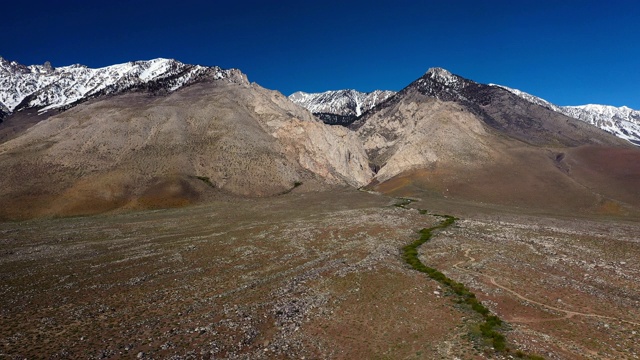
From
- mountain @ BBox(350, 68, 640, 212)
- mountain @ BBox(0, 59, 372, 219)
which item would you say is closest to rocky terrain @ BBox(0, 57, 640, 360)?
mountain @ BBox(0, 59, 372, 219)

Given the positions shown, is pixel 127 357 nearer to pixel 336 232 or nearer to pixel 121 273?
pixel 121 273

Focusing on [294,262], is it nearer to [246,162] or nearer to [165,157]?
[246,162]

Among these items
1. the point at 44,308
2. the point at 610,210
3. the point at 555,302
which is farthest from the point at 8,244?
the point at 610,210

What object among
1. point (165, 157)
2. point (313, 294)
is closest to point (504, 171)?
point (165, 157)

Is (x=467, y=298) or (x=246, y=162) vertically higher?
(x=246, y=162)

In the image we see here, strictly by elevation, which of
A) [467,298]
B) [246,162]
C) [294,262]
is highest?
[246,162]

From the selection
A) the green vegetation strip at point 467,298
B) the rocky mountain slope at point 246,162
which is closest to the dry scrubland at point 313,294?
the green vegetation strip at point 467,298

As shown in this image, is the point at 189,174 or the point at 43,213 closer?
the point at 43,213

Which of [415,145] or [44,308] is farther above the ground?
[415,145]
